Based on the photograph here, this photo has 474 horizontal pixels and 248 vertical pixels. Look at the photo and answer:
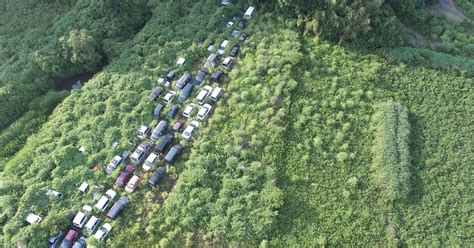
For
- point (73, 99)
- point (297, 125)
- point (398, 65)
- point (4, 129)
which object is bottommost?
point (4, 129)

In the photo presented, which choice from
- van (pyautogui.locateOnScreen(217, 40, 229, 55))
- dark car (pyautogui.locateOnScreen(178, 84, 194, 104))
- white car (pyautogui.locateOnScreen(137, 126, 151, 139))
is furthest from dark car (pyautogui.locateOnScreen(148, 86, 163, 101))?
van (pyautogui.locateOnScreen(217, 40, 229, 55))

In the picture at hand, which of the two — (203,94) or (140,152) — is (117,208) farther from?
(203,94)

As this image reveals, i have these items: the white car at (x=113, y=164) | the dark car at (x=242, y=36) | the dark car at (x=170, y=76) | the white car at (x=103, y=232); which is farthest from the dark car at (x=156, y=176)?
the dark car at (x=242, y=36)

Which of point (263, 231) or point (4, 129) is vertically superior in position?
point (263, 231)

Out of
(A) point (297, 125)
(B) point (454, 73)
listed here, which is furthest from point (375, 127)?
(B) point (454, 73)

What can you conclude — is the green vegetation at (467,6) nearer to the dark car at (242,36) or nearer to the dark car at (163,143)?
the dark car at (242,36)

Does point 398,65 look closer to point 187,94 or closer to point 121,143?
point 187,94

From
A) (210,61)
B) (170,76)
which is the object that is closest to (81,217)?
(170,76)

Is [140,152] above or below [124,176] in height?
above
